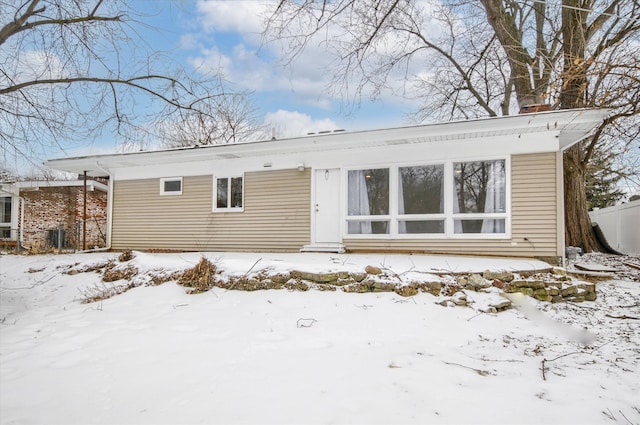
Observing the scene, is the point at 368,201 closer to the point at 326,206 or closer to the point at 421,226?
the point at 326,206

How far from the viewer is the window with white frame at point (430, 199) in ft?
23.6

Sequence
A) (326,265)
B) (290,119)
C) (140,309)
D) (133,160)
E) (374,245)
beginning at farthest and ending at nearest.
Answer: (290,119)
(133,160)
(374,245)
(326,265)
(140,309)

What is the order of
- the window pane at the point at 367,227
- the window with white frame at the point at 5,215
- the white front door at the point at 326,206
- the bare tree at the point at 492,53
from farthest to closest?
the window with white frame at the point at 5,215
the white front door at the point at 326,206
the window pane at the point at 367,227
the bare tree at the point at 492,53

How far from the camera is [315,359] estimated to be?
3229 mm

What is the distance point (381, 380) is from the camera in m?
2.76

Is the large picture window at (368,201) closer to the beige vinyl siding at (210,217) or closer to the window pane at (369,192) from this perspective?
the window pane at (369,192)

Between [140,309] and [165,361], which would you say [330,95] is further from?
[165,361]

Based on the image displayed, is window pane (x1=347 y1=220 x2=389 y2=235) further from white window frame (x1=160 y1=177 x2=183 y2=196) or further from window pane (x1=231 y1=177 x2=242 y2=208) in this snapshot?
white window frame (x1=160 y1=177 x2=183 y2=196)

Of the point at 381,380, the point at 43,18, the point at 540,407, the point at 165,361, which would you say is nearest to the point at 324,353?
the point at 381,380

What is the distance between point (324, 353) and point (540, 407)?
1.73 metres

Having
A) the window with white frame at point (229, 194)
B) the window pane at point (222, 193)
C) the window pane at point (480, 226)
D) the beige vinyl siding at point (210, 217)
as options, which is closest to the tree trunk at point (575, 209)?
the window pane at point (480, 226)

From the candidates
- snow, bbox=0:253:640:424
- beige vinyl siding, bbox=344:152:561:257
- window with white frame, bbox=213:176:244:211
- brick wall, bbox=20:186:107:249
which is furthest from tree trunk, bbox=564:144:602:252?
brick wall, bbox=20:186:107:249

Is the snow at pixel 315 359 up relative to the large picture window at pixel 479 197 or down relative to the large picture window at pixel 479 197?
down

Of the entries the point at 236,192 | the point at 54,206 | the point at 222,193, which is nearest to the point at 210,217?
the point at 222,193
